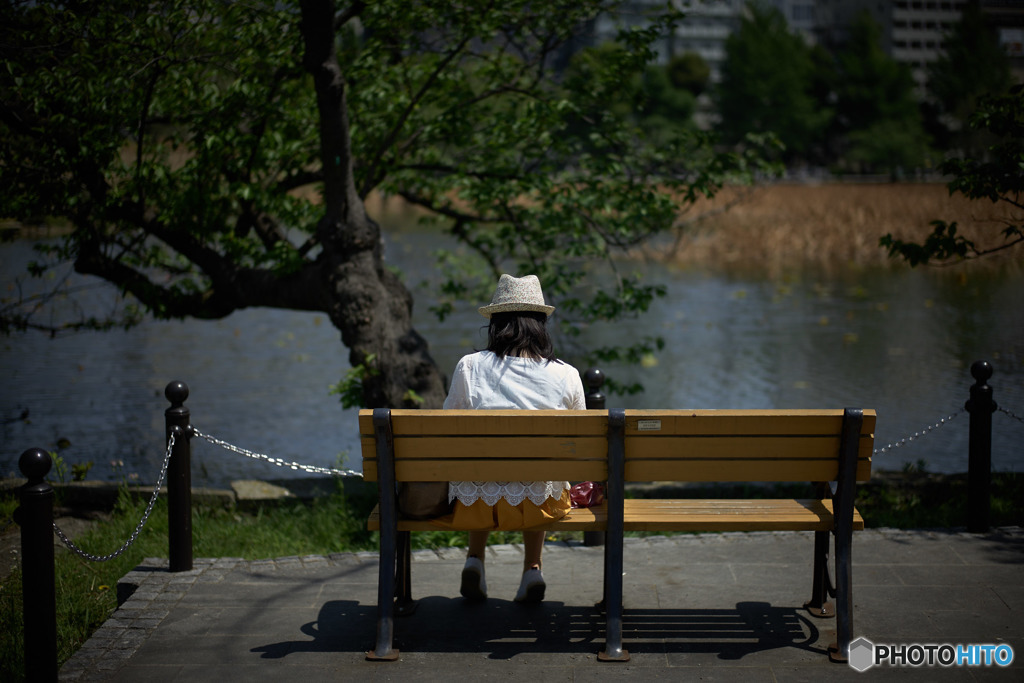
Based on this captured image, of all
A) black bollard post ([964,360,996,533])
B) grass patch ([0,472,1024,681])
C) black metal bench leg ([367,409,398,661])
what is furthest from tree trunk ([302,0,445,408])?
black bollard post ([964,360,996,533])

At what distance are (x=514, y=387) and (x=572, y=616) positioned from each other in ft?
3.81

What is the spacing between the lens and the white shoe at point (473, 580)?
4672 mm

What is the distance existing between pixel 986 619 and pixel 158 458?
7.13 meters

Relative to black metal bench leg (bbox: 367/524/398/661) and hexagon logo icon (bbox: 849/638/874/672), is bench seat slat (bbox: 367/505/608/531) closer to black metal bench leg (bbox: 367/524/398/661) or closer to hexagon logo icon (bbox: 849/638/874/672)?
black metal bench leg (bbox: 367/524/398/661)

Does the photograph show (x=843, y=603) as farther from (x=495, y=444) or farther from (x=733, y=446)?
(x=495, y=444)

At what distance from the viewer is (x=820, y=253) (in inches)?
1012

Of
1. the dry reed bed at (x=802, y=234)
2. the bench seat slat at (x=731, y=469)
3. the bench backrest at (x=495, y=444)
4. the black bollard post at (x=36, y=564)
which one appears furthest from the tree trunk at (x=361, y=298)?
the dry reed bed at (x=802, y=234)

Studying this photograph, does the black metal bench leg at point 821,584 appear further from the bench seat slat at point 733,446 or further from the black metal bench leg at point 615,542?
the black metal bench leg at point 615,542

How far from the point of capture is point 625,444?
4.02 meters

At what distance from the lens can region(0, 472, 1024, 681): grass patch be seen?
5324mm

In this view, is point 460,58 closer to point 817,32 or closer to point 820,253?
point 820,253

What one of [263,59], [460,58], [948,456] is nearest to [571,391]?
[263,59]

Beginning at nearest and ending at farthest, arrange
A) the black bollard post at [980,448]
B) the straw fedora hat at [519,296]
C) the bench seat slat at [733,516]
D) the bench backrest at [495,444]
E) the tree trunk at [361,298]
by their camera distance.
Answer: the bench backrest at [495,444] → the bench seat slat at [733,516] → the straw fedora hat at [519,296] → the black bollard post at [980,448] → the tree trunk at [361,298]

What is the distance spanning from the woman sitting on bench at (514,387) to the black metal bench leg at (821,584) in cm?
121
